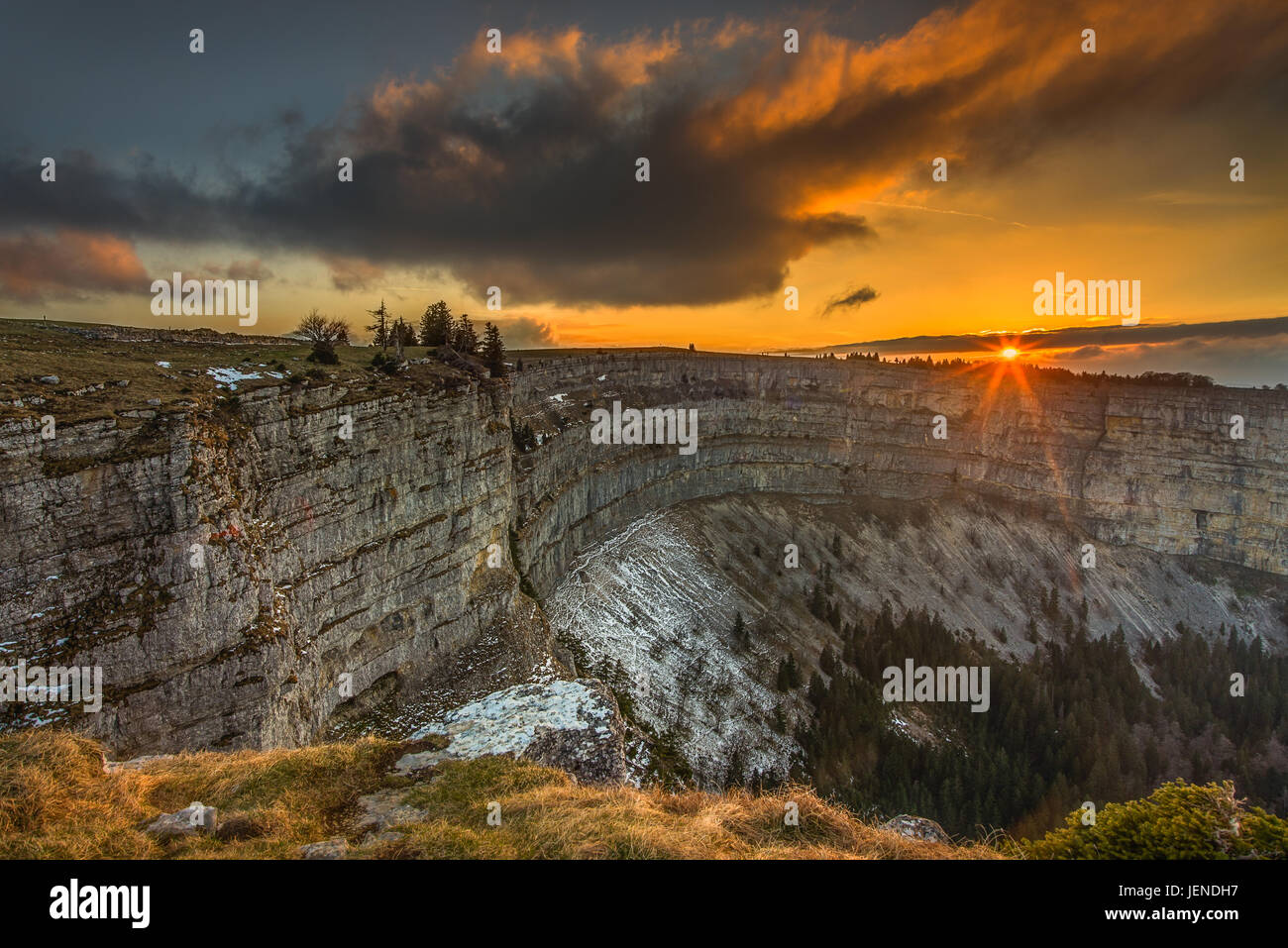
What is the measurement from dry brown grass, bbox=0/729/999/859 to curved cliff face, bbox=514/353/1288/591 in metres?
69.1

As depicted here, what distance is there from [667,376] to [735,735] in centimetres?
5620

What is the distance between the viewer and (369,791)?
50.5ft

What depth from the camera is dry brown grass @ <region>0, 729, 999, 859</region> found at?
37.3 ft

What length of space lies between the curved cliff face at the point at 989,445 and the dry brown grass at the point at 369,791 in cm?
6912

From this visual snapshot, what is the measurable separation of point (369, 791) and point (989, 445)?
12565 centimetres

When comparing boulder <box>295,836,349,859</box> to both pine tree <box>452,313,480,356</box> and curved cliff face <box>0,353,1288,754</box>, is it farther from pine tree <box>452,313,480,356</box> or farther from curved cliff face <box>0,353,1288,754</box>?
pine tree <box>452,313,480,356</box>

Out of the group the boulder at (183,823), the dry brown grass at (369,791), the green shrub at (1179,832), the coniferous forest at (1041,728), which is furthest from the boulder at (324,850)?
the coniferous forest at (1041,728)

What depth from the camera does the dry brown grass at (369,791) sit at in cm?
1137

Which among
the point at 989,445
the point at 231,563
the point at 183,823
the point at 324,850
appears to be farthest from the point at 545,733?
the point at 989,445

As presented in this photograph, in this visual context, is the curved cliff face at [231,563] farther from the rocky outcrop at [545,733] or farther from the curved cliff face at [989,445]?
the curved cliff face at [989,445]

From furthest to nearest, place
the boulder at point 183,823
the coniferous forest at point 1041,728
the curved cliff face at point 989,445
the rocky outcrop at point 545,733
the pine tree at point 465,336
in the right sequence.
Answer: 1. the curved cliff face at point 989,445
2. the pine tree at point 465,336
3. the coniferous forest at point 1041,728
4. the rocky outcrop at point 545,733
5. the boulder at point 183,823

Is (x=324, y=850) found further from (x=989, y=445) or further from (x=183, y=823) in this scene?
(x=989, y=445)
